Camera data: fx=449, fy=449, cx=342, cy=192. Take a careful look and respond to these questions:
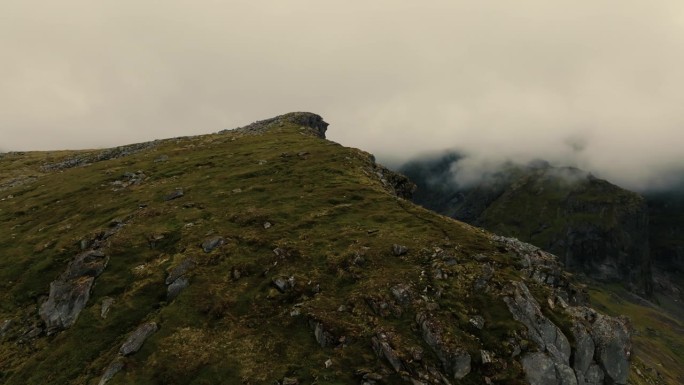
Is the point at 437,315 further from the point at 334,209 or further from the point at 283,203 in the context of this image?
the point at 283,203

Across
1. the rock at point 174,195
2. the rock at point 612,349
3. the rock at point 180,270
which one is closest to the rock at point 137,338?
the rock at point 180,270

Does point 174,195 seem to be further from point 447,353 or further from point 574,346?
point 574,346

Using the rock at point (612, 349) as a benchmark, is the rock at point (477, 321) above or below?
above

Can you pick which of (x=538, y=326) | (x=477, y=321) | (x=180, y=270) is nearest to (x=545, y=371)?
(x=538, y=326)

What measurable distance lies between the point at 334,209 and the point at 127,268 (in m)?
27.3

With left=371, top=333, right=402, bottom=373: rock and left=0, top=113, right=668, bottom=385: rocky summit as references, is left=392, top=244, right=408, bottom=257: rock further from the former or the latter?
left=371, top=333, right=402, bottom=373: rock

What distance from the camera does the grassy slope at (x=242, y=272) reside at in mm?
37938

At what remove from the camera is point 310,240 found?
54469 millimetres

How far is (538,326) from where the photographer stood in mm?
40188

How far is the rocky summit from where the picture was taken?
36.9m

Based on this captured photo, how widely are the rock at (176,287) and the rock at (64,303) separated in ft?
30.4

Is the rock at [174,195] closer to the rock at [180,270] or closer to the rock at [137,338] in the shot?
the rock at [180,270]

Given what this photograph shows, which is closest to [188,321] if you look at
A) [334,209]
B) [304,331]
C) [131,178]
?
[304,331]

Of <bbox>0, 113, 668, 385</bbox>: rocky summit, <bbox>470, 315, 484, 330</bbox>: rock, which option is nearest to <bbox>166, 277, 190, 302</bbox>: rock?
<bbox>0, 113, 668, 385</bbox>: rocky summit
